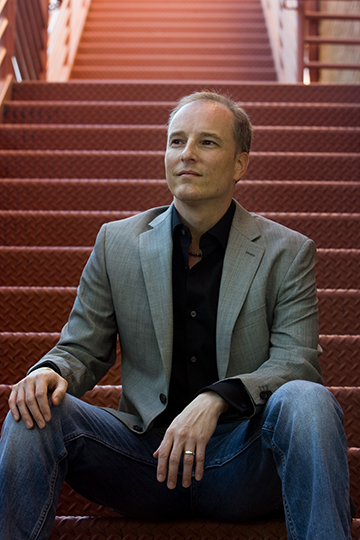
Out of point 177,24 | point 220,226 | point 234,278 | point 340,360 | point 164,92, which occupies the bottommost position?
point 340,360

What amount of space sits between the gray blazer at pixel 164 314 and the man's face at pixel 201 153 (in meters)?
0.10

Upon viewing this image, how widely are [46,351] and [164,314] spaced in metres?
0.65

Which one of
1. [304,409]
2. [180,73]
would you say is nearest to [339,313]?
[304,409]

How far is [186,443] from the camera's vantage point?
1.21m

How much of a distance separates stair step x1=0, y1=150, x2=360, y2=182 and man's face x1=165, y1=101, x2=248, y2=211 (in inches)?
54.1

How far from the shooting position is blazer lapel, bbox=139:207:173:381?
1437 mm

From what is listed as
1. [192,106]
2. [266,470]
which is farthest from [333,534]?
[192,106]

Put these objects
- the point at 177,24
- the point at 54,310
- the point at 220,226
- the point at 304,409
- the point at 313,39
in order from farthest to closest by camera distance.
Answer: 1. the point at 177,24
2. the point at 313,39
3. the point at 54,310
4. the point at 220,226
5. the point at 304,409

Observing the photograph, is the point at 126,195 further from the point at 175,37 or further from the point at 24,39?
Answer: the point at 175,37

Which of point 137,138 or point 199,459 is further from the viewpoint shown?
point 137,138

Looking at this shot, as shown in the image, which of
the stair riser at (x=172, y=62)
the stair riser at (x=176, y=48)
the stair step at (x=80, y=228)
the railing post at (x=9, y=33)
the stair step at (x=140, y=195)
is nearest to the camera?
the stair step at (x=80, y=228)

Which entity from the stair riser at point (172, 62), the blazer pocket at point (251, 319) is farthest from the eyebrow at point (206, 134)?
the stair riser at point (172, 62)

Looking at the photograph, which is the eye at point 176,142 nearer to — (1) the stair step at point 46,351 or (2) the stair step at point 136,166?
(1) the stair step at point 46,351

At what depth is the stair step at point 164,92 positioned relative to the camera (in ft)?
11.9
